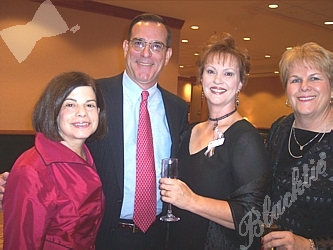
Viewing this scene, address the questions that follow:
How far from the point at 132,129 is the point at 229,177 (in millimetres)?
747

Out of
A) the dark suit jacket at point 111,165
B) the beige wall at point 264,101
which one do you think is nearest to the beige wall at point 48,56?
the dark suit jacket at point 111,165

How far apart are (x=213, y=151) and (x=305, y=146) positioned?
57cm

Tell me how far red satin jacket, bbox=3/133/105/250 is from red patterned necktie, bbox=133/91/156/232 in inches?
15.0

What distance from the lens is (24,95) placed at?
259 inches

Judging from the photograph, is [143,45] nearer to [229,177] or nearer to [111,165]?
[111,165]

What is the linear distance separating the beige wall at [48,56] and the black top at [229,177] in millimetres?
5137

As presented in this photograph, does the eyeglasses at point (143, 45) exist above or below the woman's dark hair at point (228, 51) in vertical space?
above

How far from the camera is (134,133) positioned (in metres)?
2.42

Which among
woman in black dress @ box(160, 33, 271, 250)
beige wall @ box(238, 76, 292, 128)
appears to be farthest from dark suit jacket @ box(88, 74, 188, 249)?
beige wall @ box(238, 76, 292, 128)

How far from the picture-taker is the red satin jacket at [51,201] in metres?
1.66

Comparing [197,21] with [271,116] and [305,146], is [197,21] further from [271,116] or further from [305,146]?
[271,116]

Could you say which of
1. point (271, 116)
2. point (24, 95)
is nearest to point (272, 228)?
point (24, 95)

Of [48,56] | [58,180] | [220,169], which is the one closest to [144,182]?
[220,169]

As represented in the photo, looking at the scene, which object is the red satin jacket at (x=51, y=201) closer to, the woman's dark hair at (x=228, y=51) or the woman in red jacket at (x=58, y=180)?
the woman in red jacket at (x=58, y=180)
